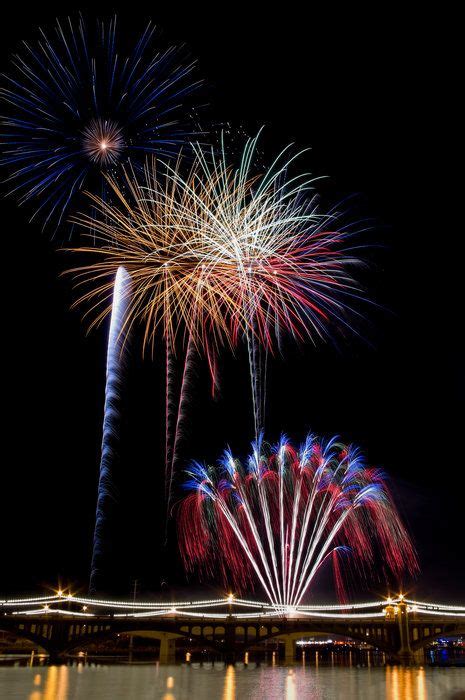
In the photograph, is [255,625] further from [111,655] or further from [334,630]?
[111,655]

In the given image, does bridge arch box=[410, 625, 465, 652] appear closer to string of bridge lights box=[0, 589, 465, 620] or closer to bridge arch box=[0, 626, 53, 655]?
string of bridge lights box=[0, 589, 465, 620]

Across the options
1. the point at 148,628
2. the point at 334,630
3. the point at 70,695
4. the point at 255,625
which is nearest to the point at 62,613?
the point at 148,628

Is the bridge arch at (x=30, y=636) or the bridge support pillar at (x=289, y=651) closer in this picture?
the bridge arch at (x=30, y=636)

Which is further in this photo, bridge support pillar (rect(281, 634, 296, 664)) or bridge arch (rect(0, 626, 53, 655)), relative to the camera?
bridge support pillar (rect(281, 634, 296, 664))

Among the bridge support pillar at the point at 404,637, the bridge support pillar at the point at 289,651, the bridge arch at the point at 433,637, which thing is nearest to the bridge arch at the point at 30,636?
the bridge support pillar at the point at 289,651

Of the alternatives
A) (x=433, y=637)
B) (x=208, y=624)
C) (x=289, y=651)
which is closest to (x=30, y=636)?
(x=208, y=624)

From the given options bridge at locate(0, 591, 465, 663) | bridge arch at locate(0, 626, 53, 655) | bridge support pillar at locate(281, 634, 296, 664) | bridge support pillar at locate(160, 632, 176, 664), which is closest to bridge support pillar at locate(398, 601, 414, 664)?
bridge at locate(0, 591, 465, 663)

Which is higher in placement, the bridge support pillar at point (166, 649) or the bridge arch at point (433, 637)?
the bridge arch at point (433, 637)

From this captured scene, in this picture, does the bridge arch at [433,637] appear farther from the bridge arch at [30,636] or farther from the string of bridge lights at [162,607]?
the bridge arch at [30,636]
